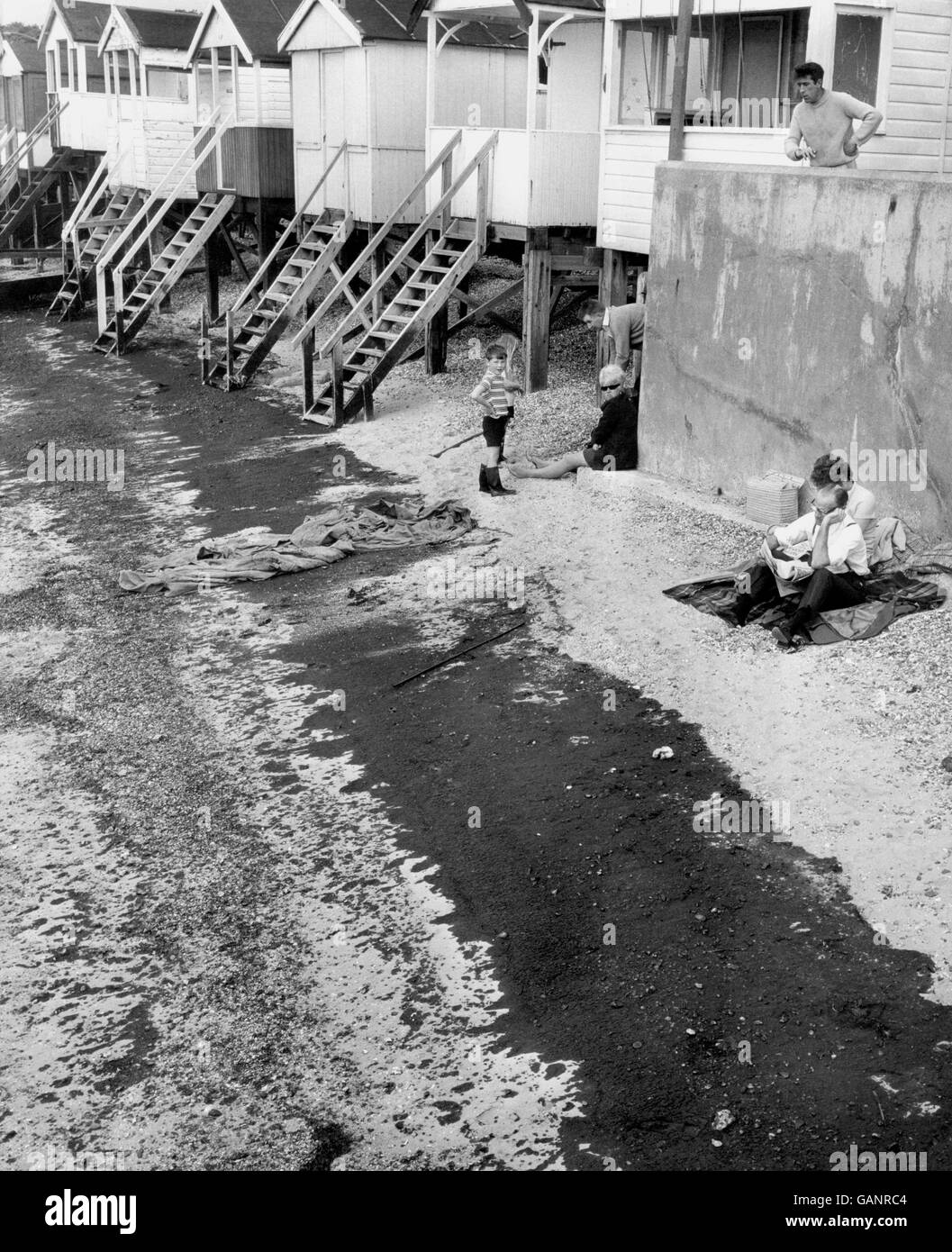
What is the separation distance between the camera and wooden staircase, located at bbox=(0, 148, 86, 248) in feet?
108

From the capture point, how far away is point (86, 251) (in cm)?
2850

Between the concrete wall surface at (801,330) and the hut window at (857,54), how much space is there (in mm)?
2482

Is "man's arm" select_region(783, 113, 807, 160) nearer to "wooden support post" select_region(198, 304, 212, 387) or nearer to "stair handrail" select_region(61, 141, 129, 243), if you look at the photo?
"wooden support post" select_region(198, 304, 212, 387)

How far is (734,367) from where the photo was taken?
12.3 m

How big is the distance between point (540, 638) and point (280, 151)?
54.4 ft

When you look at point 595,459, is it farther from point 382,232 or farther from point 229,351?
point 229,351

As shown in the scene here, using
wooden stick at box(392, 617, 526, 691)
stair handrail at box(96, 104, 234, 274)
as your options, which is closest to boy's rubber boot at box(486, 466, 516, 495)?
wooden stick at box(392, 617, 526, 691)

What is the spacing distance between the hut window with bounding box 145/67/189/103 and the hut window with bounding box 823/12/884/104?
728 inches

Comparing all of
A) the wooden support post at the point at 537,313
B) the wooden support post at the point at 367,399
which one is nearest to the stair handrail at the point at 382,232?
the wooden support post at the point at 367,399

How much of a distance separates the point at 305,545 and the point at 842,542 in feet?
17.2

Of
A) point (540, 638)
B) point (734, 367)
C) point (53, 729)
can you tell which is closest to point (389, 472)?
point (734, 367)

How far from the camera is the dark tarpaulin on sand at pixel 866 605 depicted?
938 cm

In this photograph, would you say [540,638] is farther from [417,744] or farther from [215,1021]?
[215,1021]

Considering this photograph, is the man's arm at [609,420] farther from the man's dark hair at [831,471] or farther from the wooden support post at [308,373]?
the wooden support post at [308,373]
